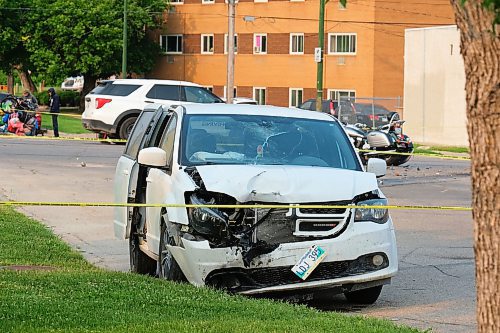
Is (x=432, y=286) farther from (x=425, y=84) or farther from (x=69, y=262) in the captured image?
(x=425, y=84)

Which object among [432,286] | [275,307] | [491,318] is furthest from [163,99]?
[491,318]

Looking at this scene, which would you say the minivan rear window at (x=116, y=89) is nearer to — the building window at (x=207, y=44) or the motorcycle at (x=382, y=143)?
the motorcycle at (x=382, y=143)

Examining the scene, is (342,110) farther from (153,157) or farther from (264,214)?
(264,214)

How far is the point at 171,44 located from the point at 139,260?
67.6 m

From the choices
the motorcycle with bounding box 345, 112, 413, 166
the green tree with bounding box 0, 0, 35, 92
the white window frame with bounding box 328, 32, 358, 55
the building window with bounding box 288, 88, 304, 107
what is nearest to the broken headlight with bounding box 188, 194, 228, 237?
the motorcycle with bounding box 345, 112, 413, 166

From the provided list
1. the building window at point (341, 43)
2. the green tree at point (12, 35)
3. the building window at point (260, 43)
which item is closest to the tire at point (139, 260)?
the building window at point (341, 43)

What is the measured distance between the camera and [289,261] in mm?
9484

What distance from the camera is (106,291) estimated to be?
9.04 meters

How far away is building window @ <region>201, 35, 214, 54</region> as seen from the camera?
75250mm

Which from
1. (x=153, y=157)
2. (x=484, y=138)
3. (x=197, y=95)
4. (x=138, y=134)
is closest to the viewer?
(x=484, y=138)

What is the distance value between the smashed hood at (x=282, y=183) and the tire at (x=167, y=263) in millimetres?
661

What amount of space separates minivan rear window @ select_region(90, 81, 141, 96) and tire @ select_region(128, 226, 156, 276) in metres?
22.7

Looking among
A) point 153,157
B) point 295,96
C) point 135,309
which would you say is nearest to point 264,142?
point 153,157

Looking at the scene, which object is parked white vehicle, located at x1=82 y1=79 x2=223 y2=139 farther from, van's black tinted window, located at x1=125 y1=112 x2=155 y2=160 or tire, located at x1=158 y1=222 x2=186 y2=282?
tire, located at x1=158 y1=222 x2=186 y2=282
